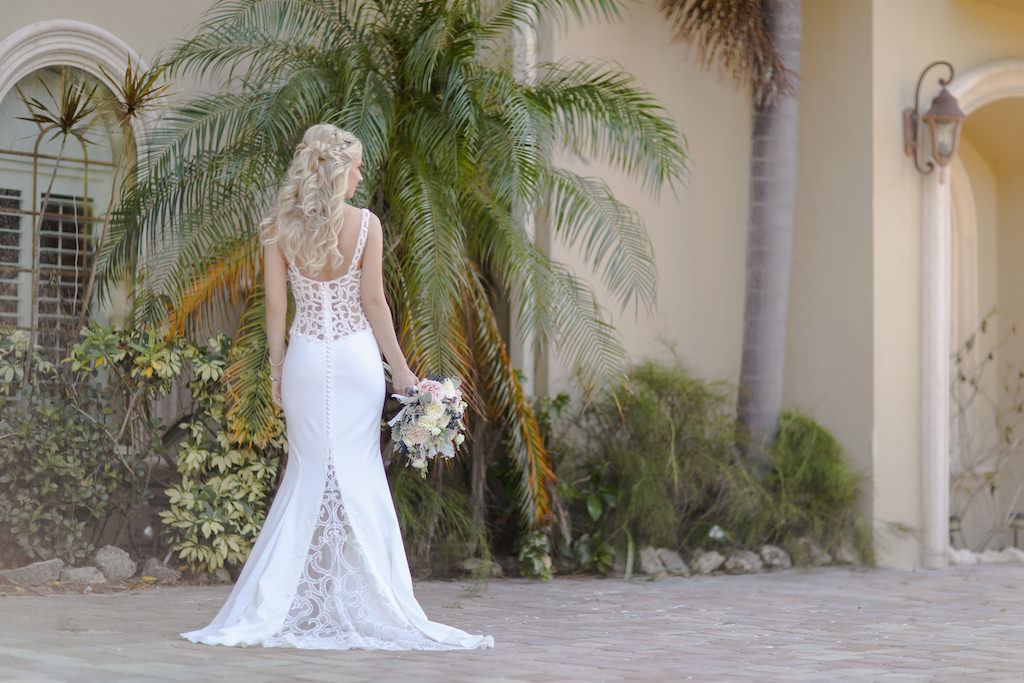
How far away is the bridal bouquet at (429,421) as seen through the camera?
4.95 m

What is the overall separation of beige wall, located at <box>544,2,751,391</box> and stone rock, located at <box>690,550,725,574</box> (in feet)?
5.33

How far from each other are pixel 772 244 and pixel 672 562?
8.63 feet

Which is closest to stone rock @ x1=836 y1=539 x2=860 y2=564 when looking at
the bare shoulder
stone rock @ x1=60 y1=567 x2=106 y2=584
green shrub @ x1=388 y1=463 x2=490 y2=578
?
green shrub @ x1=388 y1=463 x2=490 y2=578

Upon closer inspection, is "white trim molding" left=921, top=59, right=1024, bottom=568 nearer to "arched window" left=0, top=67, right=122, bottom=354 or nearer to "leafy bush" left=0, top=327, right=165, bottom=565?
"leafy bush" left=0, top=327, right=165, bottom=565

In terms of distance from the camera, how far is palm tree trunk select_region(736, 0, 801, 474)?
923cm

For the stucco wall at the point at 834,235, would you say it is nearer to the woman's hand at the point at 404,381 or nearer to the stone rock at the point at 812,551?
the stone rock at the point at 812,551

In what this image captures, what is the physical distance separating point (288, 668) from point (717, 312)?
6.37 meters

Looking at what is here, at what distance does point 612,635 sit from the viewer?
537 cm

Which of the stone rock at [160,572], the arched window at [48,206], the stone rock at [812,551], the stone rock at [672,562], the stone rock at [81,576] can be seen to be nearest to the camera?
the stone rock at [81,576]

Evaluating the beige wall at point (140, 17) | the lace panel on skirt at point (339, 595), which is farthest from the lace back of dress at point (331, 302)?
the beige wall at point (140, 17)

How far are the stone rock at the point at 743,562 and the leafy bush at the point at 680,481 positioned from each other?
0.29 feet

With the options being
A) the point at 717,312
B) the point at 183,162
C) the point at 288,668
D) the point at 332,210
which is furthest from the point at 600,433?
the point at 288,668

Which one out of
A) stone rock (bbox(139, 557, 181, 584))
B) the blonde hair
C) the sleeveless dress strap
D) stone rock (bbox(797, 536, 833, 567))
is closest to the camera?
the blonde hair

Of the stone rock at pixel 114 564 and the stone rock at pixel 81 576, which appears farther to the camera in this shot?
the stone rock at pixel 114 564
